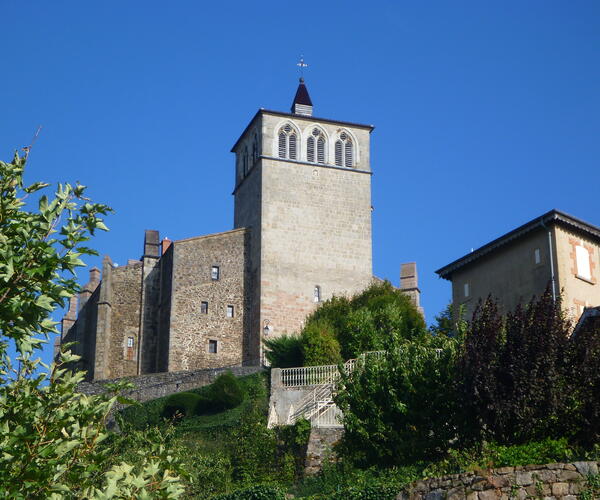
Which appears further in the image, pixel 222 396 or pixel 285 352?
pixel 285 352

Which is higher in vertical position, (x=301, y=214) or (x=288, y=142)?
(x=288, y=142)

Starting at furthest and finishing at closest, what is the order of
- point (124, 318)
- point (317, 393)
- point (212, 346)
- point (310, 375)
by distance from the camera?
point (124, 318)
point (212, 346)
point (310, 375)
point (317, 393)

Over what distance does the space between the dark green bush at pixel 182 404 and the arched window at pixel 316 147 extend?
17624 millimetres

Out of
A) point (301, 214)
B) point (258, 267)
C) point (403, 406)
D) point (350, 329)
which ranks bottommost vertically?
point (403, 406)

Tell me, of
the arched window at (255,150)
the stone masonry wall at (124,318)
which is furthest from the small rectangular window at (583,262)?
the stone masonry wall at (124,318)

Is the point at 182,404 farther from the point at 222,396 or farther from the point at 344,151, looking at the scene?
the point at 344,151

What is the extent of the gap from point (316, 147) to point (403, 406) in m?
32.5

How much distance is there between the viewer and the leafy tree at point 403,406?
22.9 meters

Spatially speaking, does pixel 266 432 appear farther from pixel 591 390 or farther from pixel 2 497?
pixel 2 497

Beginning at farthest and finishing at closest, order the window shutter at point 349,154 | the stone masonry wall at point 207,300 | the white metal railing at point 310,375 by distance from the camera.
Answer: the window shutter at point 349,154, the stone masonry wall at point 207,300, the white metal railing at point 310,375

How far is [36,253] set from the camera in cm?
908

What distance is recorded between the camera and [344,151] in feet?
181

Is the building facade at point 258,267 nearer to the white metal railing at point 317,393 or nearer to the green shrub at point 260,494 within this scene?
the white metal railing at point 317,393

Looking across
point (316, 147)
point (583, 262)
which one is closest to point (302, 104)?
point (316, 147)
